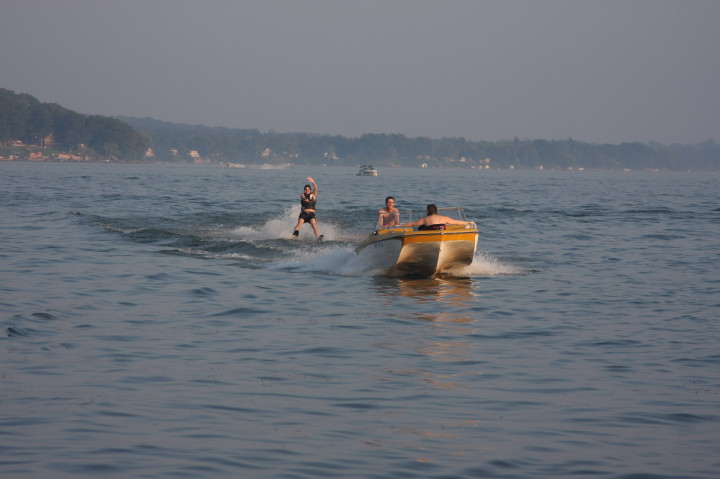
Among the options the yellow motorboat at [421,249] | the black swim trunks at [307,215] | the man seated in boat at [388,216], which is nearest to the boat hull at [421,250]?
the yellow motorboat at [421,249]

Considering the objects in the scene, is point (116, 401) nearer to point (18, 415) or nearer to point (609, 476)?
point (18, 415)

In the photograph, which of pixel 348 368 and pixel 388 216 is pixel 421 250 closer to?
pixel 388 216

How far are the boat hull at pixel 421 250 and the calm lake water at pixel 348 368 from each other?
54 centimetres

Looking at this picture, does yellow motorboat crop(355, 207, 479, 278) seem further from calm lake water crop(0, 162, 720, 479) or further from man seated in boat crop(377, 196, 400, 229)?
man seated in boat crop(377, 196, 400, 229)

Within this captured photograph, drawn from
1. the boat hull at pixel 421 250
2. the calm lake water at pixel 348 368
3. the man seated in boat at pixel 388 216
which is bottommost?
the calm lake water at pixel 348 368

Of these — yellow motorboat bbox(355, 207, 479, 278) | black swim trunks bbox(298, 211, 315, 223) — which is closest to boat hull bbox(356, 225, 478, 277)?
yellow motorboat bbox(355, 207, 479, 278)

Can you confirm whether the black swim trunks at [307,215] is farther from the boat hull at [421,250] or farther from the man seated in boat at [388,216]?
the boat hull at [421,250]

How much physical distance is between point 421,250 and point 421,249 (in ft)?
0.09

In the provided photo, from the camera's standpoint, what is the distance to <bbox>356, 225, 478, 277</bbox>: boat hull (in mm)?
20344

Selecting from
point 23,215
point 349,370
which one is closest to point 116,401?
point 349,370

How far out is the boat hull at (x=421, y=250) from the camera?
20.3 metres

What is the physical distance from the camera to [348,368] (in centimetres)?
1166

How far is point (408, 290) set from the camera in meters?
19.4

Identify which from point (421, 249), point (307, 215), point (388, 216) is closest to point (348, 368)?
point (421, 249)
